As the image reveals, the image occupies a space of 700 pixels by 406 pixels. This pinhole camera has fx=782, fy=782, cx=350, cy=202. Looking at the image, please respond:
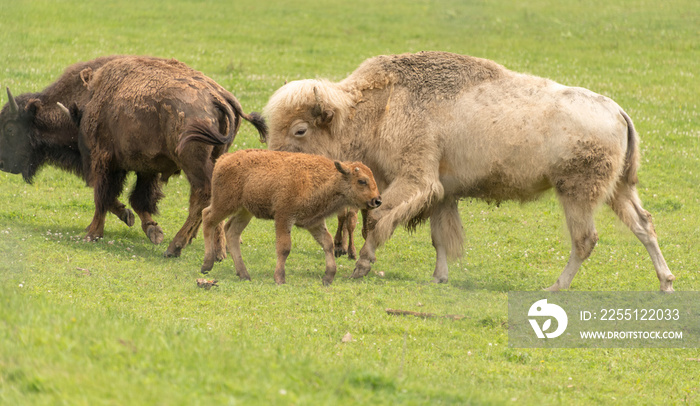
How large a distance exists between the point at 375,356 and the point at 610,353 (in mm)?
2448

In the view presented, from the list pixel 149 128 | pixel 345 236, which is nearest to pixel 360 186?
pixel 345 236

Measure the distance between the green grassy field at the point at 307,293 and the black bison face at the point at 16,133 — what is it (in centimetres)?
68

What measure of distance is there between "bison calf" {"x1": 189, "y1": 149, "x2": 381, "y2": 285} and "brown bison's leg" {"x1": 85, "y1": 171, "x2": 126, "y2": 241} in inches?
97.9

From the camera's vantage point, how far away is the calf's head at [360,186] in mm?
8617

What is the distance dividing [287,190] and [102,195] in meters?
3.47

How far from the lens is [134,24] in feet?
85.8

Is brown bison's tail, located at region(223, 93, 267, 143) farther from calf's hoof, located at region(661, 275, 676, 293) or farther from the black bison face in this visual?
calf's hoof, located at region(661, 275, 676, 293)

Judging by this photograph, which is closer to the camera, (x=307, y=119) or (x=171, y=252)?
(x=307, y=119)

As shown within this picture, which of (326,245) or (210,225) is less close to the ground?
(210,225)

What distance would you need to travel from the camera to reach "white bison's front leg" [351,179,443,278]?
9.19m

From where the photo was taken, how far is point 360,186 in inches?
340

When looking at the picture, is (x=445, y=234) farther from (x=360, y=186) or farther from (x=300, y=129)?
(x=300, y=129)

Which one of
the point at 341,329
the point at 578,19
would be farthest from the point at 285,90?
the point at 578,19

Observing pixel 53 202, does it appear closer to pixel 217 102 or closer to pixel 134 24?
pixel 217 102
